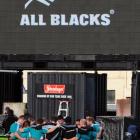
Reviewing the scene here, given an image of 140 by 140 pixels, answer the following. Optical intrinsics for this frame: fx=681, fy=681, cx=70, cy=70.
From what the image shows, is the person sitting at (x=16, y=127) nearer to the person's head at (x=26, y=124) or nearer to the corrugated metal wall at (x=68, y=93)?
the person's head at (x=26, y=124)

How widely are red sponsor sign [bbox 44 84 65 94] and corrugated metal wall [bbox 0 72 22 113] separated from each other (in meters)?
2.96

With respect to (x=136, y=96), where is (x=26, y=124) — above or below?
below

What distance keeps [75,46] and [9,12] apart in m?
2.12

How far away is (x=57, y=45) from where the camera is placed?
752 inches

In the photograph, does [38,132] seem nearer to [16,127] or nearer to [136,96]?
[16,127]

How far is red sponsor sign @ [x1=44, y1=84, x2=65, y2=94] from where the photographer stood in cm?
1781

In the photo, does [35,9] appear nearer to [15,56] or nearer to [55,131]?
[15,56]

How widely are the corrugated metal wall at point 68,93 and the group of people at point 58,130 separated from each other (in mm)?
1882

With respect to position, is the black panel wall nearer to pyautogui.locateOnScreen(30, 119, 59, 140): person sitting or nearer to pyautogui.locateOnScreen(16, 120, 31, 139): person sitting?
pyautogui.locateOnScreen(30, 119, 59, 140): person sitting

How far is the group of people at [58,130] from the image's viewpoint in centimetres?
1466

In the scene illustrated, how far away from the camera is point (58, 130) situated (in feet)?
48.3

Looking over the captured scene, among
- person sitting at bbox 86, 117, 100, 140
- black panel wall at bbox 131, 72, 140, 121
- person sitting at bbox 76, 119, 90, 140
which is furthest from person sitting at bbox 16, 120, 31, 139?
black panel wall at bbox 131, 72, 140, 121

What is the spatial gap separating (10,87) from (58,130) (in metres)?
6.93

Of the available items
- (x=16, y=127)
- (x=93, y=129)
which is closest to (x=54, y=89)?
(x=16, y=127)
